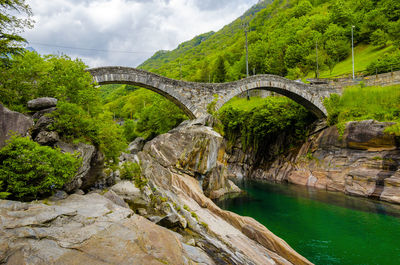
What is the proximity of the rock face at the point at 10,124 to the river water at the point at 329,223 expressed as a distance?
12178 millimetres

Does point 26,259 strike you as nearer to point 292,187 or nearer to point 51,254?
point 51,254

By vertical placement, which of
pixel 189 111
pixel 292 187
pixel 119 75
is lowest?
pixel 292 187

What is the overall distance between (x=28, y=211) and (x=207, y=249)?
4806mm

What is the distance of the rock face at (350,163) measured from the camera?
1639 cm

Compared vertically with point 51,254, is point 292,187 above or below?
below

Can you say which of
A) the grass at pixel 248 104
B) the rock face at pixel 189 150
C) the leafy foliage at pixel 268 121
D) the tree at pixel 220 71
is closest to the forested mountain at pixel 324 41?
the tree at pixel 220 71

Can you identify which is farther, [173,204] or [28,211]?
[173,204]

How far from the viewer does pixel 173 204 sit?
29.7 ft

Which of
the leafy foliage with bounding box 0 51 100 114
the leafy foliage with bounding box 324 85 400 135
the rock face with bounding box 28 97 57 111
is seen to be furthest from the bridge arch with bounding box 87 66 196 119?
the leafy foliage with bounding box 324 85 400 135

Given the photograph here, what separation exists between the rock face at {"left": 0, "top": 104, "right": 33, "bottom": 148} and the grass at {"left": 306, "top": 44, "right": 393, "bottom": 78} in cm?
4065

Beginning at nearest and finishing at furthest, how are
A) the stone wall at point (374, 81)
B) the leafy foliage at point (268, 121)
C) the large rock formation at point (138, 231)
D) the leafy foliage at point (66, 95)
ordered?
the large rock formation at point (138, 231), the leafy foliage at point (66, 95), the stone wall at point (374, 81), the leafy foliage at point (268, 121)

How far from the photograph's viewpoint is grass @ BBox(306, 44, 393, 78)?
3557 centimetres

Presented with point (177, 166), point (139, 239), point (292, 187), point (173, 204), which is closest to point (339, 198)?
point (292, 187)

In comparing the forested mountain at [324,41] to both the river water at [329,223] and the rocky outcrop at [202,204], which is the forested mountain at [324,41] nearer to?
the river water at [329,223]
